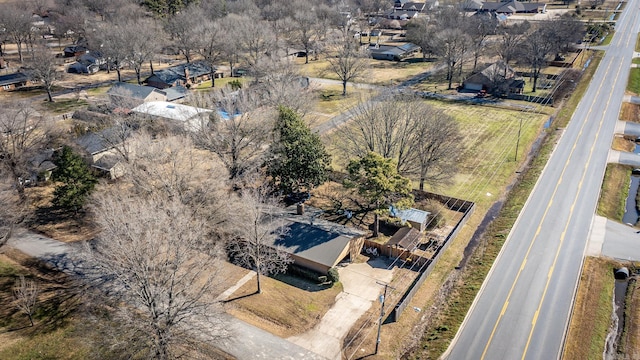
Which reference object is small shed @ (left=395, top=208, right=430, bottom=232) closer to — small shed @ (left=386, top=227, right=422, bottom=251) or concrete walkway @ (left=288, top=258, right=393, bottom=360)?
small shed @ (left=386, top=227, right=422, bottom=251)

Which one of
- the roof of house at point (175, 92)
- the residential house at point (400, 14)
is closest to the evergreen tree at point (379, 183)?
the roof of house at point (175, 92)

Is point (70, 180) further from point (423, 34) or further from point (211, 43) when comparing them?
point (423, 34)

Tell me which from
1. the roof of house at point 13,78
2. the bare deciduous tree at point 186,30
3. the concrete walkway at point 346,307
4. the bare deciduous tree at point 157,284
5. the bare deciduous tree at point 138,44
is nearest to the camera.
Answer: the bare deciduous tree at point 157,284

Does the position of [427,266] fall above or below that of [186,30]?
below

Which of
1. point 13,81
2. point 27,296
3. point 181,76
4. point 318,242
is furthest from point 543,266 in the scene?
point 13,81

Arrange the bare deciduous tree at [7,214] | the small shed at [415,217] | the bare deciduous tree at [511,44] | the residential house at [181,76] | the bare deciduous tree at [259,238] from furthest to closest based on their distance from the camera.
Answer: the bare deciduous tree at [511,44] → the residential house at [181,76] → the small shed at [415,217] → the bare deciduous tree at [7,214] → the bare deciduous tree at [259,238]

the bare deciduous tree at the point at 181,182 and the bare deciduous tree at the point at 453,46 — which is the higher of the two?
the bare deciduous tree at the point at 453,46

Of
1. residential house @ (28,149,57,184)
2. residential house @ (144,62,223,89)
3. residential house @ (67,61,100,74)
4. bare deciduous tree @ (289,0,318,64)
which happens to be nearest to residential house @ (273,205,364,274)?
residential house @ (28,149,57,184)

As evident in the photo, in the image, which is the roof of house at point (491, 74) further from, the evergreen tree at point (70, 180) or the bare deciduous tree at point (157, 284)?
the evergreen tree at point (70, 180)
